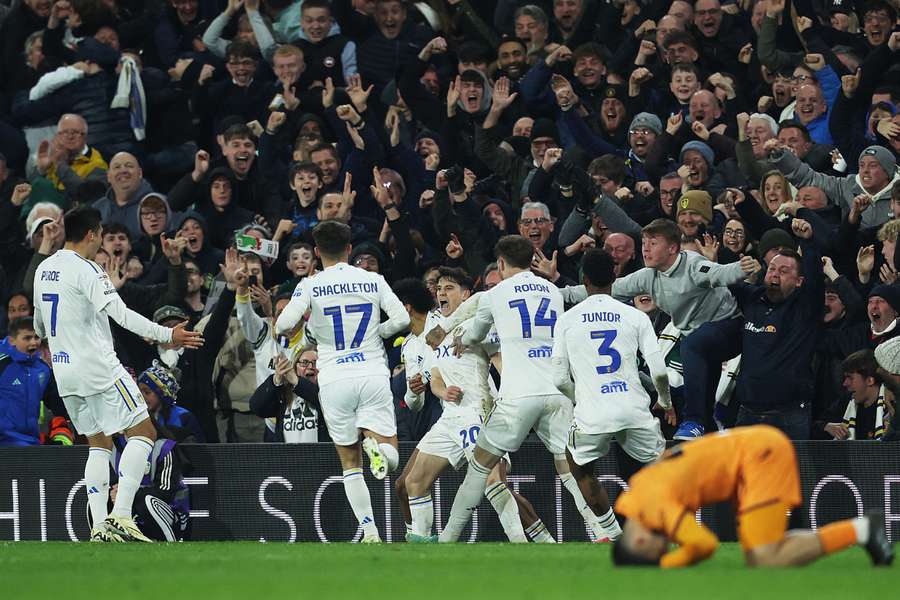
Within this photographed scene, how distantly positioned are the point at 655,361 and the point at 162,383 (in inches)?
185

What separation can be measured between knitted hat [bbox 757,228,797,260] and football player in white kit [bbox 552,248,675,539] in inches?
74.5

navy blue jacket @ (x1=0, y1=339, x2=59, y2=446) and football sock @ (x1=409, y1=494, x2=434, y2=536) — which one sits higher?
navy blue jacket @ (x1=0, y1=339, x2=59, y2=446)

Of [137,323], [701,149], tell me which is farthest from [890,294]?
[137,323]

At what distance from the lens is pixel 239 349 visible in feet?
48.9

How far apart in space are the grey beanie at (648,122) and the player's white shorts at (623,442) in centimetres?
497

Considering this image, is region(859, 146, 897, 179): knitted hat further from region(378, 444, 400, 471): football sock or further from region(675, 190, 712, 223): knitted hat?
region(378, 444, 400, 471): football sock

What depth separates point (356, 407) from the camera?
11703 mm

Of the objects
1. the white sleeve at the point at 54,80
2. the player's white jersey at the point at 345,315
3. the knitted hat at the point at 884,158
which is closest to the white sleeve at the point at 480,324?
the player's white jersey at the point at 345,315

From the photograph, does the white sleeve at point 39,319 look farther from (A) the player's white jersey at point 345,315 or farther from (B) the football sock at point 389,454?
(B) the football sock at point 389,454

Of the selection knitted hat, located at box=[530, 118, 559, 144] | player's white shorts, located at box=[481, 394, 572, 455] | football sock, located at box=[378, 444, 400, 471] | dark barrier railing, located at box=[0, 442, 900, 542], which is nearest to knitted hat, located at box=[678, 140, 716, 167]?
knitted hat, located at box=[530, 118, 559, 144]

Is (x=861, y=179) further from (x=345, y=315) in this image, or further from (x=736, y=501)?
(x=736, y=501)

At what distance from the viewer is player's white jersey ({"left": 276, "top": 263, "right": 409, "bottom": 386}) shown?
38.3 ft

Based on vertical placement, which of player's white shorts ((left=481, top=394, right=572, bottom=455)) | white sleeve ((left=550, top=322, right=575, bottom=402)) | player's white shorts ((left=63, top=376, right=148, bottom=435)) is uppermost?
white sleeve ((left=550, top=322, right=575, bottom=402))

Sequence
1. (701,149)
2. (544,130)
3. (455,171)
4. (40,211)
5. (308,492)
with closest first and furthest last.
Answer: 1. (308,492)
2. (701,149)
3. (455,171)
4. (544,130)
5. (40,211)
